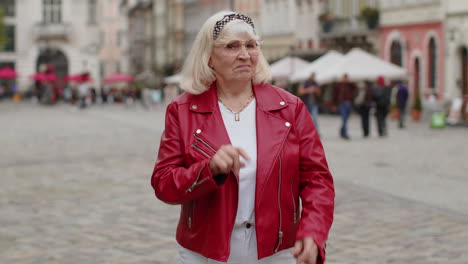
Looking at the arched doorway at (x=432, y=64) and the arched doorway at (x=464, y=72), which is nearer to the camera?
the arched doorway at (x=464, y=72)

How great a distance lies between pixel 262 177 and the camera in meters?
3.57

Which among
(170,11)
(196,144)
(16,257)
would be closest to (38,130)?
(16,257)

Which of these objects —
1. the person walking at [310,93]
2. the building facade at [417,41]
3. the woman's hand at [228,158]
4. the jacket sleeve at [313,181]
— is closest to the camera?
the woman's hand at [228,158]

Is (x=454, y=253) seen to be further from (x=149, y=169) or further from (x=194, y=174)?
(x=149, y=169)

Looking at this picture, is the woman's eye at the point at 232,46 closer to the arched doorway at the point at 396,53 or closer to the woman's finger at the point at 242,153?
the woman's finger at the point at 242,153

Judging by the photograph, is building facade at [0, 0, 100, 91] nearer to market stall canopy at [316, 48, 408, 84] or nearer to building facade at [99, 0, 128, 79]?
building facade at [99, 0, 128, 79]

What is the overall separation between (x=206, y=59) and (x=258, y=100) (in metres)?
0.26

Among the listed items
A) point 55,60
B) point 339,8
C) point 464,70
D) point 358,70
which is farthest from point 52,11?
point 358,70

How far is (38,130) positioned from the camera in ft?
96.3

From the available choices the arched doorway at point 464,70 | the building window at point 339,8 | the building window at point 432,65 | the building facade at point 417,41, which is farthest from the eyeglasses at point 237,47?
the building window at point 339,8

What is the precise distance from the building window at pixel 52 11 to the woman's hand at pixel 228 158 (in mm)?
83685

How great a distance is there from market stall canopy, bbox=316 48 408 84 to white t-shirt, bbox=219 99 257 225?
26712mm

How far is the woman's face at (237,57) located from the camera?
12.0ft

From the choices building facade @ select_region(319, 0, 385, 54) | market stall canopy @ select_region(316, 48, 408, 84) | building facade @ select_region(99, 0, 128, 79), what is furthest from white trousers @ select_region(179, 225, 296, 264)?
building facade @ select_region(99, 0, 128, 79)
